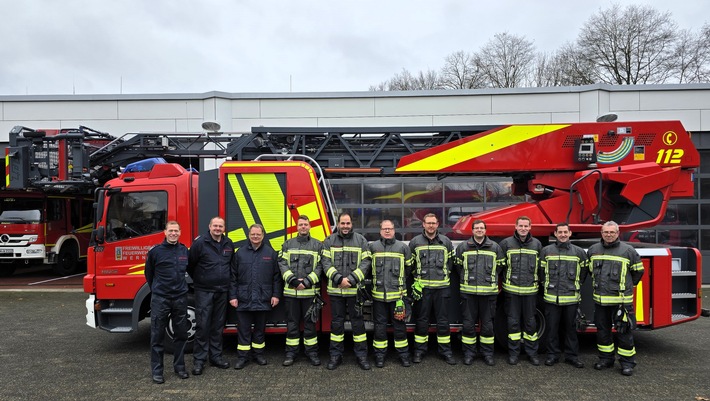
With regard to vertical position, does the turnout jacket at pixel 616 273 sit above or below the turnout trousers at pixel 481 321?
above

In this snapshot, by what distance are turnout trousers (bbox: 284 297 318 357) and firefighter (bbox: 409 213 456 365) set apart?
115cm

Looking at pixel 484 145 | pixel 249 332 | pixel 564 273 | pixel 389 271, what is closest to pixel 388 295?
pixel 389 271

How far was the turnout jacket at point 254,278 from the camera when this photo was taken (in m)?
4.75

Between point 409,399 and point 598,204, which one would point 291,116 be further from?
point 409,399

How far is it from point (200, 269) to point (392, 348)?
250cm

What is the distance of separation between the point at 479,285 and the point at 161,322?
10.9 ft

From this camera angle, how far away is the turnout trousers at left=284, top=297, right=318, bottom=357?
482cm

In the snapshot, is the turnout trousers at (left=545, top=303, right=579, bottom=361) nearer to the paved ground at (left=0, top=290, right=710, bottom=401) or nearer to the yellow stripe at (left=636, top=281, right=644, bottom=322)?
the paved ground at (left=0, top=290, right=710, bottom=401)

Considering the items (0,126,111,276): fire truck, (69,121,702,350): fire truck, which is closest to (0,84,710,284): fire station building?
(0,126,111,276): fire truck

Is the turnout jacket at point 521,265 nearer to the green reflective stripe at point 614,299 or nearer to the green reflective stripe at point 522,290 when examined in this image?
the green reflective stripe at point 522,290

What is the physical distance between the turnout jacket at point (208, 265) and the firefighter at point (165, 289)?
0.67 ft

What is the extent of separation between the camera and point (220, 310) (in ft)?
15.8

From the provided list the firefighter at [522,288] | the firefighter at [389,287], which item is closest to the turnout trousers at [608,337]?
the firefighter at [522,288]

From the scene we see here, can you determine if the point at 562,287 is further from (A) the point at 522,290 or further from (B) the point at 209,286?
(B) the point at 209,286
